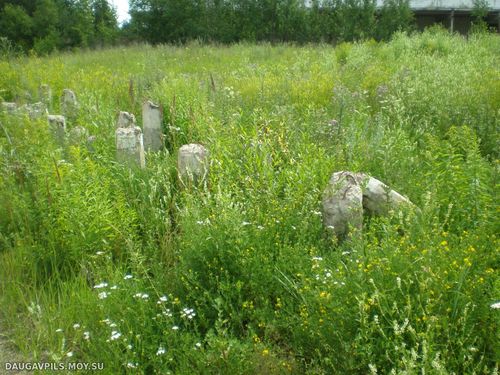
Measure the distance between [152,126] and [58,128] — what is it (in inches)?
38.9

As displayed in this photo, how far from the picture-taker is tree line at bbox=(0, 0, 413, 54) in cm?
2831

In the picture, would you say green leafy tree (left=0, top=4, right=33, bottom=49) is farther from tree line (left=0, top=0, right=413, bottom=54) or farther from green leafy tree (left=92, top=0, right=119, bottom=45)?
green leafy tree (left=92, top=0, right=119, bottom=45)

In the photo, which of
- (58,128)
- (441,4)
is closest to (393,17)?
(441,4)

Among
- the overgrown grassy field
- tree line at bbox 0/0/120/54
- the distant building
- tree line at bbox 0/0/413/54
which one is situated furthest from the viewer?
the distant building

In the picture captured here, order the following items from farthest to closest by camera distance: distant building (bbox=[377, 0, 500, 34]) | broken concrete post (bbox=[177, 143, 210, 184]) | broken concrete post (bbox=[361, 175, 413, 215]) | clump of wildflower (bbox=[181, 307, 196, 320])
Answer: distant building (bbox=[377, 0, 500, 34]) < broken concrete post (bbox=[177, 143, 210, 184]) < broken concrete post (bbox=[361, 175, 413, 215]) < clump of wildflower (bbox=[181, 307, 196, 320])

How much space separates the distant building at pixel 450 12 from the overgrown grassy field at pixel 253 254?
2904 centimetres

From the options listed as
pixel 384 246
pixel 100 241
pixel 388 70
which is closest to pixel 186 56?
pixel 388 70

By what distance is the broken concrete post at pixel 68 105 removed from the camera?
6879 mm

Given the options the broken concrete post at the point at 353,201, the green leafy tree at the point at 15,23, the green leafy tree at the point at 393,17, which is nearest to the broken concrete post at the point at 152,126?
the broken concrete post at the point at 353,201

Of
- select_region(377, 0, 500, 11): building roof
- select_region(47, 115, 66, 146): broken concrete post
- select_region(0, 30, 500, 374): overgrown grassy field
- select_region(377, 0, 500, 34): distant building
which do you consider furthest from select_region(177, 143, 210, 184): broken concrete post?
select_region(377, 0, 500, 11): building roof

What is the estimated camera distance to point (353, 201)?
3.66m

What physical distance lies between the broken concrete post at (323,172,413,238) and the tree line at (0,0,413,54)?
2367 cm

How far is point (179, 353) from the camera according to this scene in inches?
114

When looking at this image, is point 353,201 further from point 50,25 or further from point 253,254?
point 50,25
